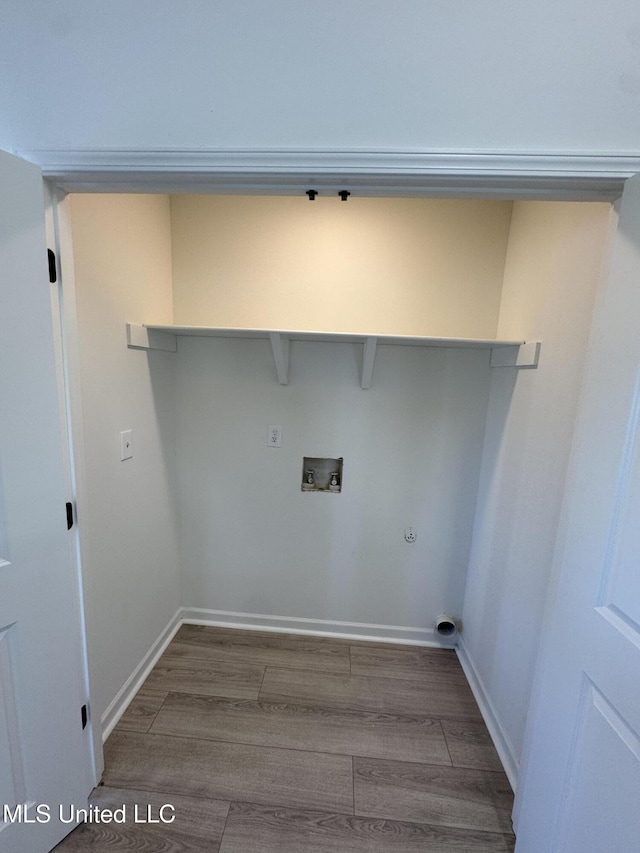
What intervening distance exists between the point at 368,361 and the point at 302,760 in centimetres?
172

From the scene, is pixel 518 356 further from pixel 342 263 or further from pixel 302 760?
pixel 302 760

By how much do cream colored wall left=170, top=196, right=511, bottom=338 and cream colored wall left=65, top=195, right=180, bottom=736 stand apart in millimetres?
199

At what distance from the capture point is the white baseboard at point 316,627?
2035 millimetres

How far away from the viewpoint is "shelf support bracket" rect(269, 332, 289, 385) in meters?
1.59

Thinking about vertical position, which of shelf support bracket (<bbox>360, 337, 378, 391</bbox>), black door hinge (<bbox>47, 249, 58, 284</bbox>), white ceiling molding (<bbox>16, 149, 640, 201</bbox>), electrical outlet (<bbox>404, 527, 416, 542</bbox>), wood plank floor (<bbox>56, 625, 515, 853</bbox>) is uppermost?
white ceiling molding (<bbox>16, 149, 640, 201</bbox>)

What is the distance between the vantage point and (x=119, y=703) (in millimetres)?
1533

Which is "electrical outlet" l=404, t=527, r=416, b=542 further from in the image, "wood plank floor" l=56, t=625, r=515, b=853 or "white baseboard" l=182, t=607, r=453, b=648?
"wood plank floor" l=56, t=625, r=515, b=853

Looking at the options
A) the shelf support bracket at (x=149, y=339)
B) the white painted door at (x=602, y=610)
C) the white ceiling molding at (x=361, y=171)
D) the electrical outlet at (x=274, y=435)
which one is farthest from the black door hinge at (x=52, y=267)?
the white painted door at (x=602, y=610)

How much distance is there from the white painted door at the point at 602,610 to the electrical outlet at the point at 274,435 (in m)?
1.32

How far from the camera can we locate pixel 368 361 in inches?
65.4

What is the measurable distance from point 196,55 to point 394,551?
6.88 ft

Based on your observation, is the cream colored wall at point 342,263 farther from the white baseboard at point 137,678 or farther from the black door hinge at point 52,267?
the white baseboard at point 137,678

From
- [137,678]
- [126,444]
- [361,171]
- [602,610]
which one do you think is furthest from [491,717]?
[361,171]

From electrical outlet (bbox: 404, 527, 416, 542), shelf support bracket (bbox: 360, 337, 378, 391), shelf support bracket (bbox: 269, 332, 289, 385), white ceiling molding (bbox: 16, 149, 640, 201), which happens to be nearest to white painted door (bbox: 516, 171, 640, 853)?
white ceiling molding (bbox: 16, 149, 640, 201)
